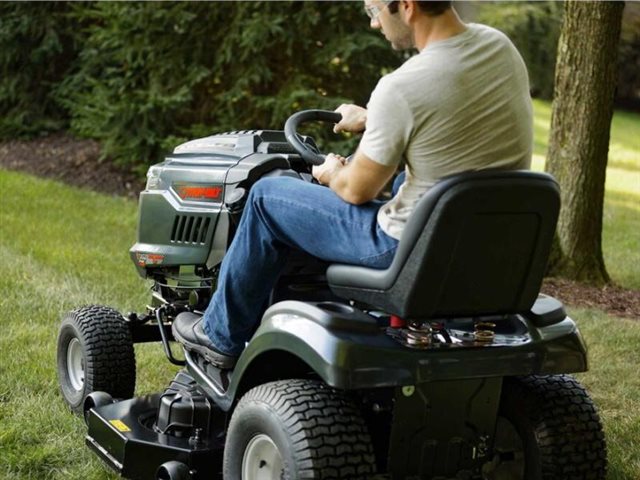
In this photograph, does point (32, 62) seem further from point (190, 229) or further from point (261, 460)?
point (261, 460)

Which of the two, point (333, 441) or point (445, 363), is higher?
point (445, 363)

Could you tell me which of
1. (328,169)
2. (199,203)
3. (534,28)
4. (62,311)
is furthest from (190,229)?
(534,28)

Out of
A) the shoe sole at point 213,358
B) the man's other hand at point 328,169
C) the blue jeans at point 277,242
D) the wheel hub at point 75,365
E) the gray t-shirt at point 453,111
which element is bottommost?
the wheel hub at point 75,365

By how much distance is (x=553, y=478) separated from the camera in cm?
298

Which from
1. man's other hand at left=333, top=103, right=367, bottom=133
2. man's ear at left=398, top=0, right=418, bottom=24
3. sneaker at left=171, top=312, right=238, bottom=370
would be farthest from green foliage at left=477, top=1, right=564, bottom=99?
man's ear at left=398, top=0, right=418, bottom=24

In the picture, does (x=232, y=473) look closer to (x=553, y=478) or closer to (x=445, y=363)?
(x=445, y=363)

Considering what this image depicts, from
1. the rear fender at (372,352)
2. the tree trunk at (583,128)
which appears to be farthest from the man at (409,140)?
the tree trunk at (583,128)

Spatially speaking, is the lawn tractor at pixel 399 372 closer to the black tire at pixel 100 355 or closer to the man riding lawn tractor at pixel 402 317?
the man riding lawn tractor at pixel 402 317

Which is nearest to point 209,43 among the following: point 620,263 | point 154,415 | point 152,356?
point 620,263

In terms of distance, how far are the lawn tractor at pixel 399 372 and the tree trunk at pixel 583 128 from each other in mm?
3486

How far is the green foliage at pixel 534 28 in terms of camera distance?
14562 mm

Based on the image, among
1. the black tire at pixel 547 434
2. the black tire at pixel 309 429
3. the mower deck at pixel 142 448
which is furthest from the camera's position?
the mower deck at pixel 142 448

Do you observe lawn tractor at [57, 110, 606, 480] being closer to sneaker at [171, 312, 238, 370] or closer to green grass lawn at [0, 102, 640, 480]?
sneaker at [171, 312, 238, 370]

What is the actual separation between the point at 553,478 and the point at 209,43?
22.2 ft
